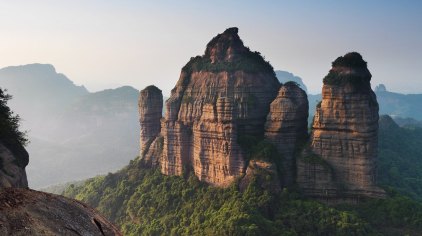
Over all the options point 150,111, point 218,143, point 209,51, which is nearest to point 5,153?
point 218,143

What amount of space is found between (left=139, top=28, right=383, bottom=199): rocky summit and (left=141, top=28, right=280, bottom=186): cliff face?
0.13 meters

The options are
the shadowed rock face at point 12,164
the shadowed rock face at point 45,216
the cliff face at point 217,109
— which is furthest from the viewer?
the cliff face at point 217,109

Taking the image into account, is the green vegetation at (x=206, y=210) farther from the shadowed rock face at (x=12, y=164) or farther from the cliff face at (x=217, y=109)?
the shadowed rock face at (x=12, y=164)

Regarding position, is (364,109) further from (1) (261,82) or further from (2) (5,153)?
(2) (5,153)

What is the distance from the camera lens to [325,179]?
4297 cm

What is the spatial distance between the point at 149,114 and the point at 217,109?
18.7 metres

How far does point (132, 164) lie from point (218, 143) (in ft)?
80.2

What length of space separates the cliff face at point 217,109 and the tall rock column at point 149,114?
6.59 metres

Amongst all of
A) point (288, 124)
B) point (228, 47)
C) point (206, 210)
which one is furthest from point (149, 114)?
point (288, 124)

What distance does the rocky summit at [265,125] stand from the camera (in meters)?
41.6

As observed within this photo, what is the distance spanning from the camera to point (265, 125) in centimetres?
4675

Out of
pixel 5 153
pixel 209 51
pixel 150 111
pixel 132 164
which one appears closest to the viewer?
pixel 5 153

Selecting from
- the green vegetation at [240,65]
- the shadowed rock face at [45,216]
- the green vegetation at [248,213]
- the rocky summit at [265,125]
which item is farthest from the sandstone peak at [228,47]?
the shadowed rock face at [45,216]

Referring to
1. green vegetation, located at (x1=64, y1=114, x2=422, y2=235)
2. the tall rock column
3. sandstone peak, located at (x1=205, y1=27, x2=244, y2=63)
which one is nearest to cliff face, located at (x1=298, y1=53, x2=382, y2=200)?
green vegetation, located at (x1=64, y1=114, x2=422, y2=235)
